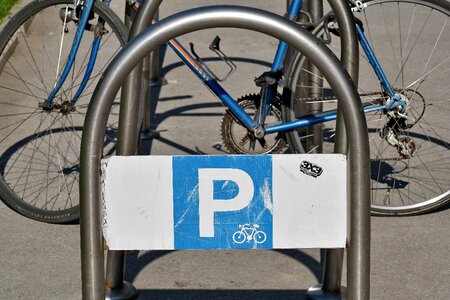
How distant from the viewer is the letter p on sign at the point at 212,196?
11.2 feet

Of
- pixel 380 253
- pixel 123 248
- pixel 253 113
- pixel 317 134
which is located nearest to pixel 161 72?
pixel 253 113

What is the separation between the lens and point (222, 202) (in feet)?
11.3

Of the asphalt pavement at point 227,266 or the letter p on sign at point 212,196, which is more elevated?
the letter p on sign at point 212,196

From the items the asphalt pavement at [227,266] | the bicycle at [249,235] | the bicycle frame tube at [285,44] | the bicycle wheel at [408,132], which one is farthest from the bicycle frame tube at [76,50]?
the bicycle at [249,235]

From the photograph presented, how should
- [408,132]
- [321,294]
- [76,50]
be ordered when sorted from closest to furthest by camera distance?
[321,294]
[76,50]
[408,132]

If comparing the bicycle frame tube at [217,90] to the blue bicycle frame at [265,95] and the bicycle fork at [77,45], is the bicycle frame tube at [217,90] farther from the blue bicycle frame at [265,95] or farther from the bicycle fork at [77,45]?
the bicycle fork at [77,45]

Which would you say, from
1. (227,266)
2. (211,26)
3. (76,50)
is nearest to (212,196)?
(211,26)

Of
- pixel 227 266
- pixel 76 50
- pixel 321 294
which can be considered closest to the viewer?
pixel 321 294

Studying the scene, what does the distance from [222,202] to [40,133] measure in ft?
9.95

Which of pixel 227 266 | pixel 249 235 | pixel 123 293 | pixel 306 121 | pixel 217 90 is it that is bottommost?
pixel 123 293

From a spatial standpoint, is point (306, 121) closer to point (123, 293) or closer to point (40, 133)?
point (123, 293)

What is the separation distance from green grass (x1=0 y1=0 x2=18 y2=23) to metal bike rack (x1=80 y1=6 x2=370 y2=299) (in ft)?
16.7

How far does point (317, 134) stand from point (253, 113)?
1.81 feet

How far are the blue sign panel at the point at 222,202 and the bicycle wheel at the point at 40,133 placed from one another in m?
1.74
